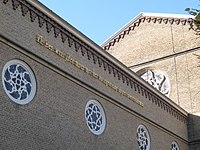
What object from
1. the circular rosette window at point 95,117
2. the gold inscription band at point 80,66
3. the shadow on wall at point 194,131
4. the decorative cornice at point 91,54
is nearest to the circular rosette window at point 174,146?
the decorative cornice at point 91,54

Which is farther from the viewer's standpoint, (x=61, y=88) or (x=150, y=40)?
(x=150, y=40)

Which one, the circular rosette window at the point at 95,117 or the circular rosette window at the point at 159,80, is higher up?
the circular rosette window at the point at 159,80

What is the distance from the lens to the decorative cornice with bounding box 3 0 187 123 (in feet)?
44.9

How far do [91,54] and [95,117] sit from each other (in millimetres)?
2544

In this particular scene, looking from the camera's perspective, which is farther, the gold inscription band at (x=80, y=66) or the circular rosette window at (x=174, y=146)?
the circular rosette window at (x=174, y=146)

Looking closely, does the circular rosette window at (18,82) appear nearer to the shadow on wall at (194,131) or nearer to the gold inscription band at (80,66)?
the gold inscription band at (80,66)

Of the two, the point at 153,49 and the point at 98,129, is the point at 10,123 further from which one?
the point at 153,49

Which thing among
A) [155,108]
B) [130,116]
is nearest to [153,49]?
[155,108]

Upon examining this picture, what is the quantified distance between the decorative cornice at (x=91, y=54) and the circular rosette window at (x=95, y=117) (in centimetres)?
180

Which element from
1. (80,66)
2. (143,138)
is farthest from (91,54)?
(143,138)

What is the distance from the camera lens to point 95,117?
16328 mm

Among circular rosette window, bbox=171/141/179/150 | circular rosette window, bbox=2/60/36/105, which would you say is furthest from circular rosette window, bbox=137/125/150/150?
circular rosette window, bbox=2/60/36/105

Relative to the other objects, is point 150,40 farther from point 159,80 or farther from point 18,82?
point 18,82

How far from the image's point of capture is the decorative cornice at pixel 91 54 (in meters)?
13.7
